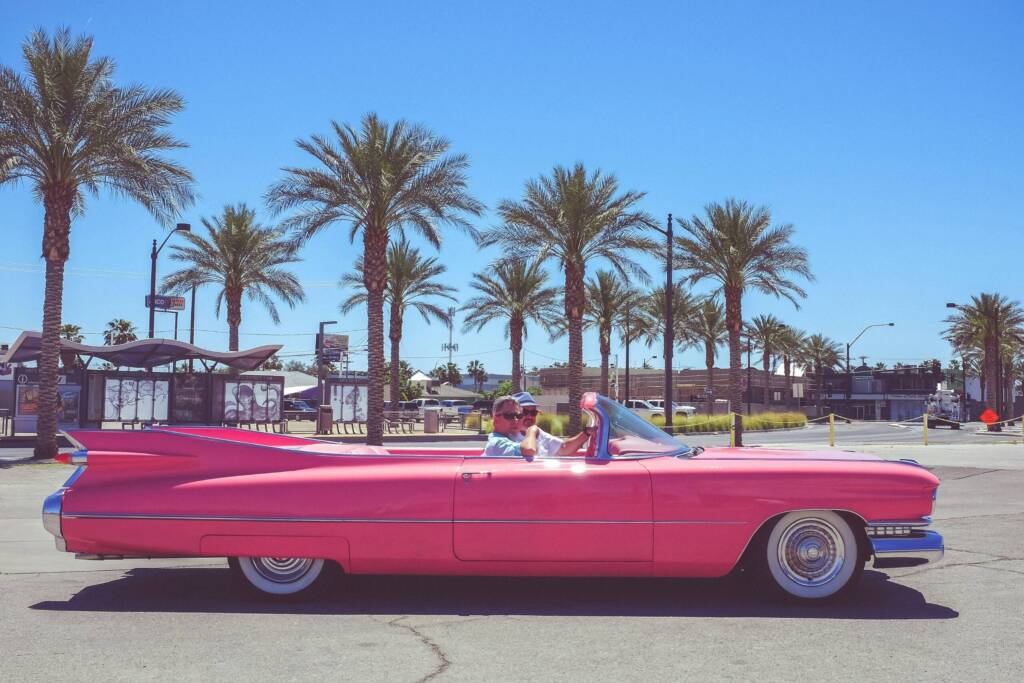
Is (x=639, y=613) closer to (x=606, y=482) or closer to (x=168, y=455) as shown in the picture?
(x=606, y=482)

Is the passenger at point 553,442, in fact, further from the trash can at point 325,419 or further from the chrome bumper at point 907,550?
the trash can at point 325,419

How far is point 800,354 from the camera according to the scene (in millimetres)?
78688

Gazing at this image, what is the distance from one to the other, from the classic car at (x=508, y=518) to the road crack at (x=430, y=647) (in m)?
0.39

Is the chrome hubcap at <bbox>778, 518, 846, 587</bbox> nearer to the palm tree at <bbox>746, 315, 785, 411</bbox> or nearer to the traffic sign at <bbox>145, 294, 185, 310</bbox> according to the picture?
the traffic sign at <bbox>145, 294, 185, 310</bbox>

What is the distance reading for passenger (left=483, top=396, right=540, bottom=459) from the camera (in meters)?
6.04

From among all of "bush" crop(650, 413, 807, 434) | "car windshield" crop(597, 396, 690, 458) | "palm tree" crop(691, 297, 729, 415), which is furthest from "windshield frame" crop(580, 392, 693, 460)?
"palm tree" crop(691, 297, 729, 415)

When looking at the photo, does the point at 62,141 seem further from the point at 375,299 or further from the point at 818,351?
the point at 818,351

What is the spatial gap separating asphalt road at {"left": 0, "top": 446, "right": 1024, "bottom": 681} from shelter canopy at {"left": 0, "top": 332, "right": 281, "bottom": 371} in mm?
22367

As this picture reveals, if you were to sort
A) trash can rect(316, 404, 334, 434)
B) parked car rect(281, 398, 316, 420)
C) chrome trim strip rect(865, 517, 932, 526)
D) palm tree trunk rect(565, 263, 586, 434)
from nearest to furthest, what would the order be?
chrome trim strip rect(865, 517, 932, 526), palm tree trunk rect(565, 263, 586, 434), trash can rect(316, 404, 334, 434), parked car rect(281, 398, 316, 420)

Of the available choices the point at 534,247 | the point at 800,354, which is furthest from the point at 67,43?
the point at 800,354

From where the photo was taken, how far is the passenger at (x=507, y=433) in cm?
604

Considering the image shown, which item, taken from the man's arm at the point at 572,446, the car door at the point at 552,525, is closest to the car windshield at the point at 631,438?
the man's arm at the point at 572,446

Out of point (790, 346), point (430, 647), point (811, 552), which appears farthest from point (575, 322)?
point (790, 346)

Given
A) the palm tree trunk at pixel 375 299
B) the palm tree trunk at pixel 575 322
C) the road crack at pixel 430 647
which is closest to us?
the road crack at pixel 430 647
